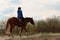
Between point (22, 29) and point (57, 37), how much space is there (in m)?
2.73

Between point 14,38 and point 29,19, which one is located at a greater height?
point 29,19

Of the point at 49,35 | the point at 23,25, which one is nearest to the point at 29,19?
the point at 23,25

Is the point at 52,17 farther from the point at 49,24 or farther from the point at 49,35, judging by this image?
the point at 49,35

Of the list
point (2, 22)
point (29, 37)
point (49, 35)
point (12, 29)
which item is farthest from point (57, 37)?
point (2, 22)

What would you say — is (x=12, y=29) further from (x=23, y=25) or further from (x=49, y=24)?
(x=49, y=24)

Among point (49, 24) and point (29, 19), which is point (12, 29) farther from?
point (49, 24)

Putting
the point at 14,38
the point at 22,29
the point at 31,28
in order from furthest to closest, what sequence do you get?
the point at 31,28 < the point at 22,29 < the point at 14,38

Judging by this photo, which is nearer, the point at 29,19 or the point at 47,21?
the point at 29,19

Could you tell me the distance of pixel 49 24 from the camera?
874 inches

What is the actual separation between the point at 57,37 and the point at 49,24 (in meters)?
3.21

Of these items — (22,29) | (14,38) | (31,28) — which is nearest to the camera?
(14,38)

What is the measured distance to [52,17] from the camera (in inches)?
884

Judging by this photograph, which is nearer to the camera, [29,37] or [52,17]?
[29,37]

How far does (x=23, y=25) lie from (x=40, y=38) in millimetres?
1627
